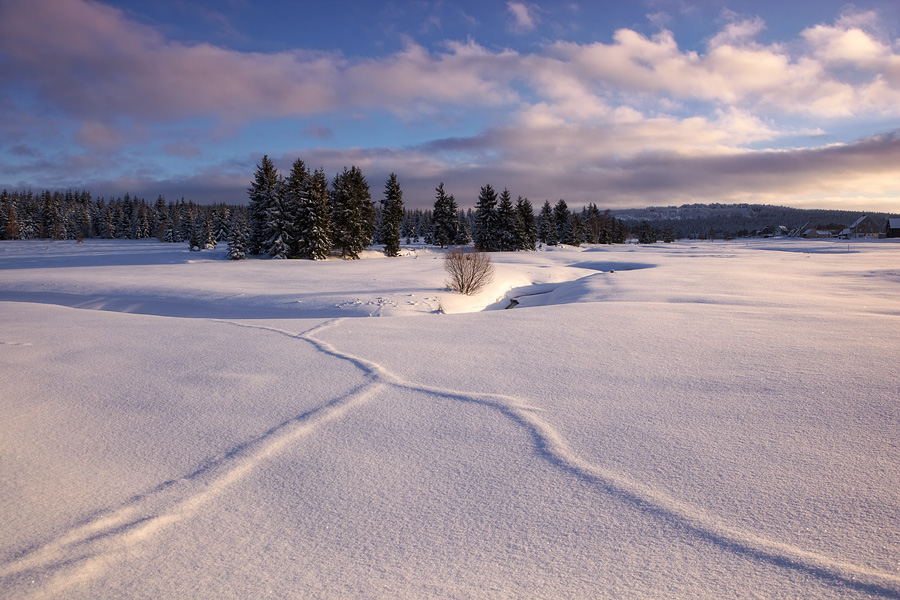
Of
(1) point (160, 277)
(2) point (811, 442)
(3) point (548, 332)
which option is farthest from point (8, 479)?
(1) point (160, 277)

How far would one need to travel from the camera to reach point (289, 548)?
2.42 m

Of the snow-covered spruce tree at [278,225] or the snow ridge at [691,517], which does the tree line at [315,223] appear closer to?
the snow-covered spruce tree at [278,225]

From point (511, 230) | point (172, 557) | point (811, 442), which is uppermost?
point (511, 230)

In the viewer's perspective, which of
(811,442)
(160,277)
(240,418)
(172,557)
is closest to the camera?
(172,557)

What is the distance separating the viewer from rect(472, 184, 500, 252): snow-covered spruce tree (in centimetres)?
4803

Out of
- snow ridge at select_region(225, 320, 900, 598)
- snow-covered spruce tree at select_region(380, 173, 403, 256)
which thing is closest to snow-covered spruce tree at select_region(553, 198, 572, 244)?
snow-covered spruce tree at select_region(380, 173, 403, 256)

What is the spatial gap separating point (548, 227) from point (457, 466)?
Result: 6255 centimetres

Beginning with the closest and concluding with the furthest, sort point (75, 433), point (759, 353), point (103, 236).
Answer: point (75, 433), point (759, 353), point (103, 236)

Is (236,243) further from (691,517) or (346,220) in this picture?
(691,517)

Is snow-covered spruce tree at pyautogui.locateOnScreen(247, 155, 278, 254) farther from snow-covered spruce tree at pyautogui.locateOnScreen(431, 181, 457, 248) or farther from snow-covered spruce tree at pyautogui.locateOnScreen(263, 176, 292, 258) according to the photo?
snow-covered spruce tree at pyautogui.locateOnScreen(431, 181, 457, 248)

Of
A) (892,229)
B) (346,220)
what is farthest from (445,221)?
(892,229)

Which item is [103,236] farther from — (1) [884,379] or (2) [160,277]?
(1) [884,379]

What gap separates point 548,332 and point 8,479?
6.63 meters

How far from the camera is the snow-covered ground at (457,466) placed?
87.3 inches
